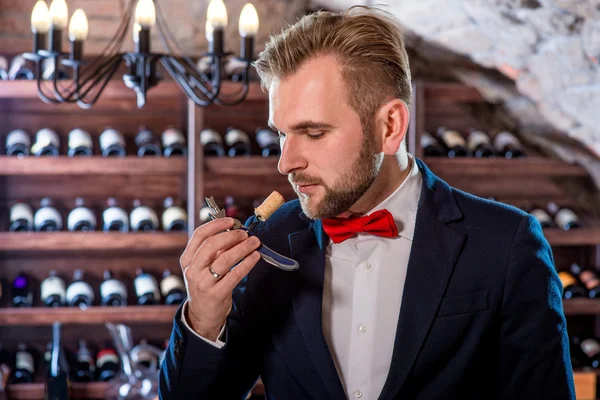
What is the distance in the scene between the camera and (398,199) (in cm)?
161

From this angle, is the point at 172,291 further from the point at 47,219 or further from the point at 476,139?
the point at 476,139

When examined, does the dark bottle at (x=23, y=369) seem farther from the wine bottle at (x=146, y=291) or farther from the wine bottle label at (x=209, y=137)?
the wine bottle label at (x=209, y=137)

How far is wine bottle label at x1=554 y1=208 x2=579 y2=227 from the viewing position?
398 cm

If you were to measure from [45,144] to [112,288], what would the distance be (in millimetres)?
778

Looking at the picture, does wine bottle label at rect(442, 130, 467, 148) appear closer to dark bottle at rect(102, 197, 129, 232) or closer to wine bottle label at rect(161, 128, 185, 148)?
wine bottle label at rect(161, 128, 185, 148)

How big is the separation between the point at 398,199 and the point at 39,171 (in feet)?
8.26

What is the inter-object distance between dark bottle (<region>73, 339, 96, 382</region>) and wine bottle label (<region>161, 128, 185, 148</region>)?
112 centimetres

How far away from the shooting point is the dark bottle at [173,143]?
150 inches

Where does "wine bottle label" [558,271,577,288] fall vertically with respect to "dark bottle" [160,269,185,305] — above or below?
above

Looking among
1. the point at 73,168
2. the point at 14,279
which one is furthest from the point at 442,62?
the point at 14,279

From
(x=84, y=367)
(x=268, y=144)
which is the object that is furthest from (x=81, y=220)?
(x=268, y=144)

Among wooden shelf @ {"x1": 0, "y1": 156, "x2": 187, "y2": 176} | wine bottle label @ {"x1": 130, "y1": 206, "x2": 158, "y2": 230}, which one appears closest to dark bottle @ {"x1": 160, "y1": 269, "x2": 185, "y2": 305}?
wine bottle label @ {"x1": 130, "y1": 206, "x2": 158, "y2": 230}

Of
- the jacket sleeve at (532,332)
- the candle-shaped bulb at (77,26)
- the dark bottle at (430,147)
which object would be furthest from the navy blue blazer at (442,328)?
the dark bottle at (430,147)

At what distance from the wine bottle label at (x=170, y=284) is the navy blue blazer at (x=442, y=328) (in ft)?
7.36
